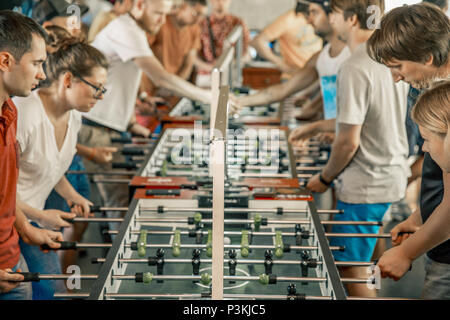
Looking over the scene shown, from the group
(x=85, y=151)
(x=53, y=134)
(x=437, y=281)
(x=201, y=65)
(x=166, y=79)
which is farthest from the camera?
(x=201, y=65)

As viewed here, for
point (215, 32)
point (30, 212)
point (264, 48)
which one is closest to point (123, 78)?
point (30, 212)

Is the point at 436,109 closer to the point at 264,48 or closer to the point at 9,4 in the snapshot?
the point at 9,4

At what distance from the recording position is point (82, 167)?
4059 mm

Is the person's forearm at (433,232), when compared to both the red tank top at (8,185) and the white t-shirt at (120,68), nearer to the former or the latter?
the red tank top at (8,185)

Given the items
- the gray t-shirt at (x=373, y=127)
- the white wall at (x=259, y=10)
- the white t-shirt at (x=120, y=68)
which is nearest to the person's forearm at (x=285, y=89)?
the white t-shirt at (x=120, y=68)

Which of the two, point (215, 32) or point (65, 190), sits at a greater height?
point (215, 32)

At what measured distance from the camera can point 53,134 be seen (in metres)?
3.03

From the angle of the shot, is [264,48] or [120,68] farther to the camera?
[264,48]

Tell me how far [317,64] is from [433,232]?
220cm

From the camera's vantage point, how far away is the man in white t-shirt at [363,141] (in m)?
3.12

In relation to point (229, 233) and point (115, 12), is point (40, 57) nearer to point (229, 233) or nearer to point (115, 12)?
point (229, 233)

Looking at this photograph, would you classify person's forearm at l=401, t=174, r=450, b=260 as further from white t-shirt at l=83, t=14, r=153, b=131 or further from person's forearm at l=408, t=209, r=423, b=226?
white t-shirt at l=83, t=14, r=153, b=131

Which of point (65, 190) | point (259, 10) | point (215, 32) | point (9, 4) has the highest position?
point (259, 10)

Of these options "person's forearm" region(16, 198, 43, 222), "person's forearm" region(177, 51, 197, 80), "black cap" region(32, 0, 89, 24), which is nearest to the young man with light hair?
"person's forearm" region(16, 198, 43, 222)
